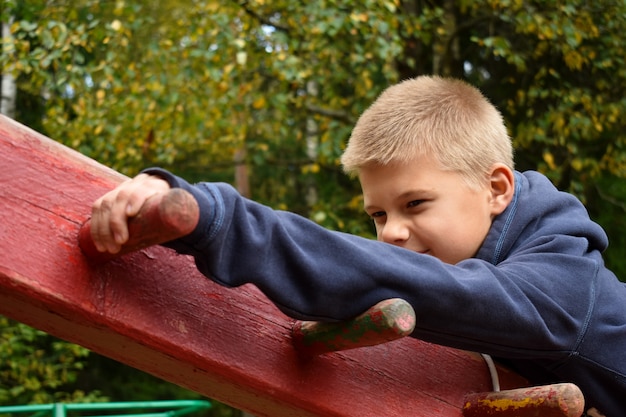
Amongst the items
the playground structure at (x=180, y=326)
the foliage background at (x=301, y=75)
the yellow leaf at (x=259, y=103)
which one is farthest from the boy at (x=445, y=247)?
the yellow leaf at (x=259, y=103)

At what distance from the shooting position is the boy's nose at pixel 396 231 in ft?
5.89

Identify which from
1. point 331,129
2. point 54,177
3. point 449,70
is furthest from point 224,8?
point 54,177

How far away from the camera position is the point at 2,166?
1226mm

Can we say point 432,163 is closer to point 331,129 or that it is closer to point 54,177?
point 54,177

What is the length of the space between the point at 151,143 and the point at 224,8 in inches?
66.2

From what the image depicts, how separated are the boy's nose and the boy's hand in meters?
0.75

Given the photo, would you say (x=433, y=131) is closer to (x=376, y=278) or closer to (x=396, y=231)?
(x=396, y=231)

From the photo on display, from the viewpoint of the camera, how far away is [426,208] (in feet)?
5.91

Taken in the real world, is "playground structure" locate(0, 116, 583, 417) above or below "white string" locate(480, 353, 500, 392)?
above

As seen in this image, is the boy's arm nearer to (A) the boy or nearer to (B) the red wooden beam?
(A) the boy

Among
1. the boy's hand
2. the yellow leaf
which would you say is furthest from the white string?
the yellow leaf

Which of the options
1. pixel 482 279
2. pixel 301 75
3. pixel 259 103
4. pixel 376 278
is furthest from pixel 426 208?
pixel 259 103

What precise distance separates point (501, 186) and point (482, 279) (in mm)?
518

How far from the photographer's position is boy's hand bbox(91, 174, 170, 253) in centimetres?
112
